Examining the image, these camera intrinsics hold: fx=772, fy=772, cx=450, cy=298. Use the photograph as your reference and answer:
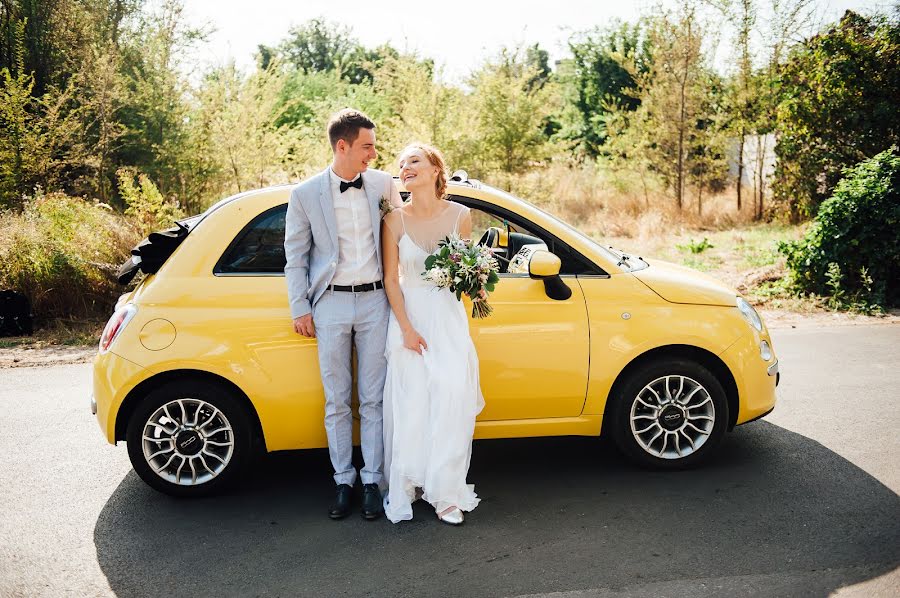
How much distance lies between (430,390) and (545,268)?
3.07 ft

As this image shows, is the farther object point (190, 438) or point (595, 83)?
point (595, 83)

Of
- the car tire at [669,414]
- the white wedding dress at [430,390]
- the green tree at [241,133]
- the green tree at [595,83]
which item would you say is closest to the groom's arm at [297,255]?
the white wedding dress at [430,390]

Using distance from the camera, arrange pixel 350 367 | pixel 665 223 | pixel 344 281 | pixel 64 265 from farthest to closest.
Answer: pixel 665 223 < pixel 64 265 < pixel 350 367 < pixel 344 281

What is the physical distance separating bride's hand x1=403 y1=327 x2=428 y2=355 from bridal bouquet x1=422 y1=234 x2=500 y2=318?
31 centimetres

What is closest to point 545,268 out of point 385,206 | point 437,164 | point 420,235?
point 420,235

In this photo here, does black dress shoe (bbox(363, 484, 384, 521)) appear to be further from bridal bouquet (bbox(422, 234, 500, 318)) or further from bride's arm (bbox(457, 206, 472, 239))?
bride's arm (bbox(457, 206, 472, 239))

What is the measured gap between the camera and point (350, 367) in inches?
172

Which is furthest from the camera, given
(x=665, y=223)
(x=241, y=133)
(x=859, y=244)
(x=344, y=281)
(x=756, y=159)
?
(x=756, y=159)

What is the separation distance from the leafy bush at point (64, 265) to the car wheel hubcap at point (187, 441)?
5663 mm

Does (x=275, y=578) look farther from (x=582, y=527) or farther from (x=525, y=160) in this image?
(x=525, y=160)

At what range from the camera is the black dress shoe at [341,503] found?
4285 mm

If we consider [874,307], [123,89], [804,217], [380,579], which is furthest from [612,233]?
[380,579]

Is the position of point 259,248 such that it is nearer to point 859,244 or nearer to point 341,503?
point 341,503

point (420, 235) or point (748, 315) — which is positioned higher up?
point (420, 235)
